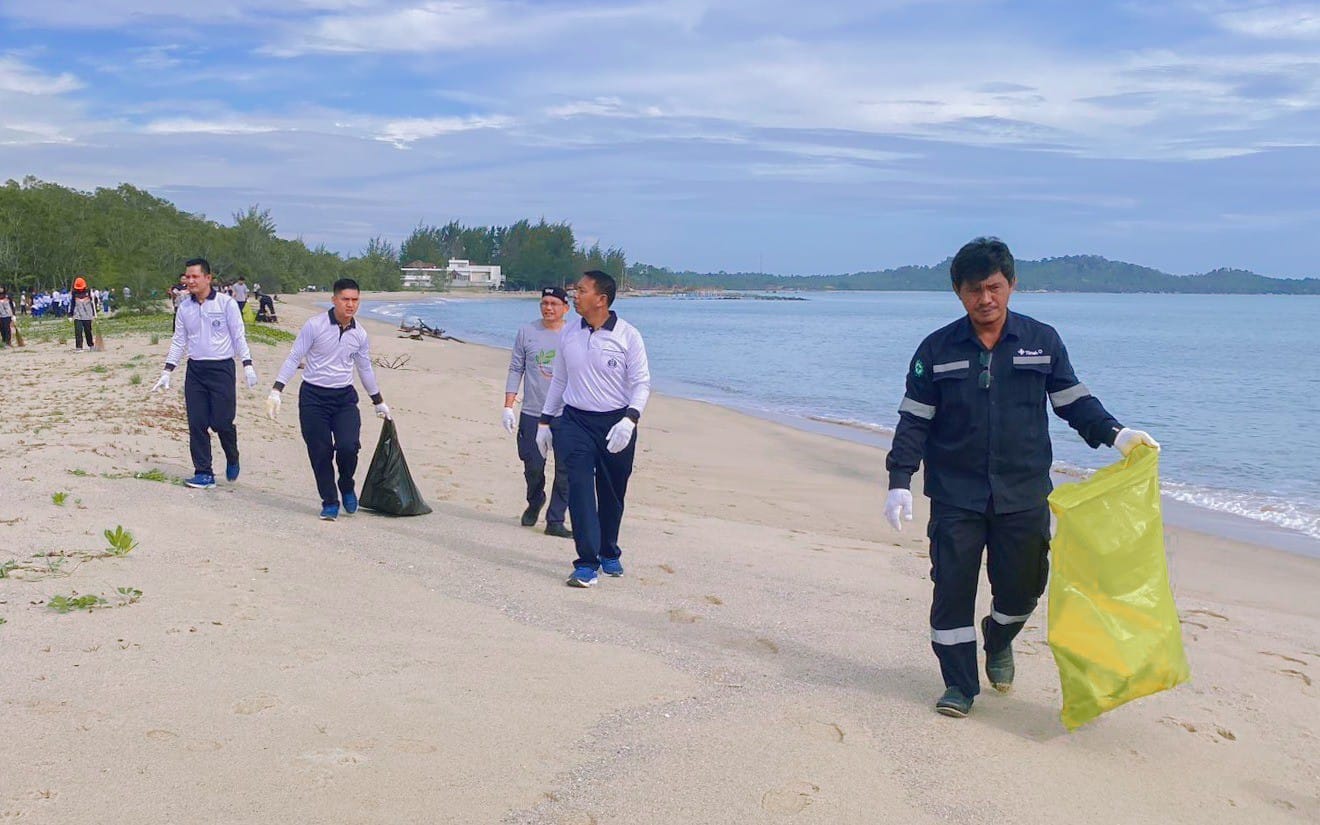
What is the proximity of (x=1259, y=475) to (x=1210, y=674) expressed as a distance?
12784mm

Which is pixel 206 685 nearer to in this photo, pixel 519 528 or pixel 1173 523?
pixel 519 528

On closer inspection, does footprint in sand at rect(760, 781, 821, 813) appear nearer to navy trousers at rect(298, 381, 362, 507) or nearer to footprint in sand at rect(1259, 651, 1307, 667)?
footprint in sand at rect(1259, 651, 1307, 667)

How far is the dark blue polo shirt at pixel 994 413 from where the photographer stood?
15.6 ft

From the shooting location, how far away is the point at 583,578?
22.7ft

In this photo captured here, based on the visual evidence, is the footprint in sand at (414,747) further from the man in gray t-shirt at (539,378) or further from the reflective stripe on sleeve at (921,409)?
the man in gray t-shirt at (539,378)

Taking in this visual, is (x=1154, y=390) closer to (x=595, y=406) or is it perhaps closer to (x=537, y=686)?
(x=595, y=406)

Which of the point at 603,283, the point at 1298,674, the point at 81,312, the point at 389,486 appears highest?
the point at 603,283

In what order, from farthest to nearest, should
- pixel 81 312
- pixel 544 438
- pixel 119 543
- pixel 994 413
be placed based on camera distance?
1. pixel 81 312
2. pixel 544 438
3. pixel 119 543
4. pixel 994 413

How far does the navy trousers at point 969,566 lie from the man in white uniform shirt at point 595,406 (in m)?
2.52

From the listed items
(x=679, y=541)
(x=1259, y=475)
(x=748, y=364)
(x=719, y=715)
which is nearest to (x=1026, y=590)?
(x=719, y=715)

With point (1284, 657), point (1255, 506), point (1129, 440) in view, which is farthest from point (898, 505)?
point (1255, 506)

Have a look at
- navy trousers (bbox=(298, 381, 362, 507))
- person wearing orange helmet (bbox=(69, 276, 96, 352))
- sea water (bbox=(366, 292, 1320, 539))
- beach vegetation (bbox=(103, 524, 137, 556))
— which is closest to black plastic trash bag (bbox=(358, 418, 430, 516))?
navy trousers (bbox=(298, 381, 362, 507))

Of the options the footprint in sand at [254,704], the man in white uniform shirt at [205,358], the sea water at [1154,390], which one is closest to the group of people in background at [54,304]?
the sea water at [1154,390]

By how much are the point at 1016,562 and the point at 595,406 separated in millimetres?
2975
